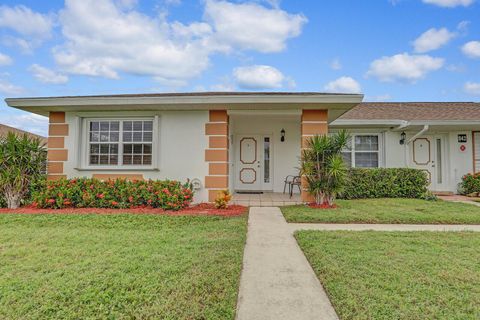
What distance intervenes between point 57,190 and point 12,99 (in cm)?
269

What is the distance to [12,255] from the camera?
3.26m

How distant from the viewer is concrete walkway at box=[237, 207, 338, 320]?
6.62 feet

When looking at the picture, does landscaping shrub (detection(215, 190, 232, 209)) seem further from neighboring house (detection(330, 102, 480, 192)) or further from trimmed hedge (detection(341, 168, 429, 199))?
neighboring house (detection(330, 102, 480, 192))

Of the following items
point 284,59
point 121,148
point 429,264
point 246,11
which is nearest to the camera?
point 429,264

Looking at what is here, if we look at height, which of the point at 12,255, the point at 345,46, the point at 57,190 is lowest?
the point at 12,255

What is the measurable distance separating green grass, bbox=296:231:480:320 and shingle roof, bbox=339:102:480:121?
6908 mm

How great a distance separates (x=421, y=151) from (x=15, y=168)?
12.5 metres

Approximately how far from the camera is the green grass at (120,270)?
204 cm

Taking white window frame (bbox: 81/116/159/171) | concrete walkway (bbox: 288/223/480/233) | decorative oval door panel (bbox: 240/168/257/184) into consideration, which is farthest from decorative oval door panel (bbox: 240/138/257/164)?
concrete walkway (bbox: 288/223/480/233)

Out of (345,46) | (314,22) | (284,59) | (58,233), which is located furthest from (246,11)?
(58,233)

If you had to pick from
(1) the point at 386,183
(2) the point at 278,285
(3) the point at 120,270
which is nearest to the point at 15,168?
(3) the point at 120,270

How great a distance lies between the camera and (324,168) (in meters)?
6.52

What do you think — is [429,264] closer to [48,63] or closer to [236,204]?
[236,204]

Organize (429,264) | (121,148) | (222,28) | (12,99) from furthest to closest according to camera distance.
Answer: (222,28) < (121,148) < (12,99) < (429,264)
